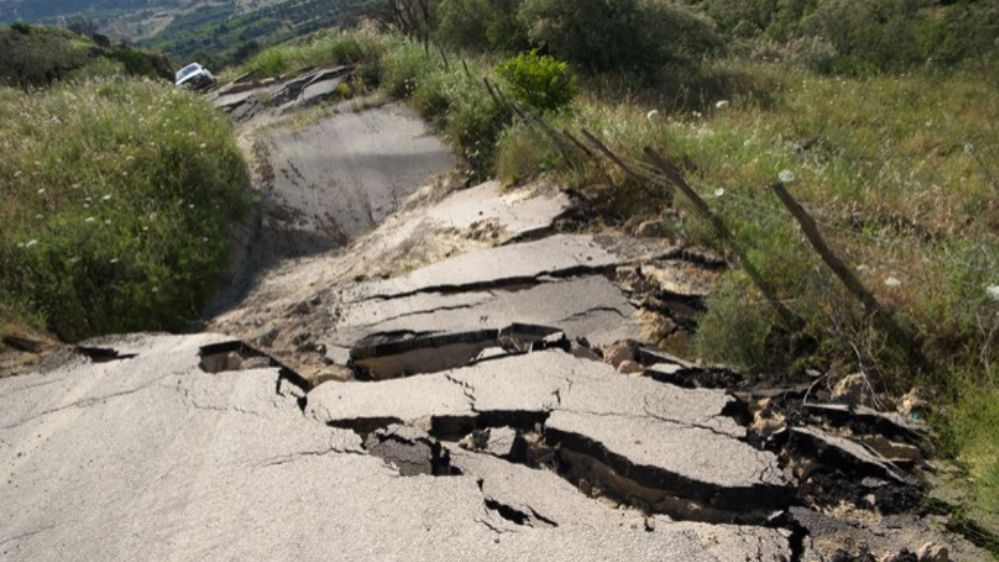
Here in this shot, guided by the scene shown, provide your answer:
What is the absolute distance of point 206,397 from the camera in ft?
14.7

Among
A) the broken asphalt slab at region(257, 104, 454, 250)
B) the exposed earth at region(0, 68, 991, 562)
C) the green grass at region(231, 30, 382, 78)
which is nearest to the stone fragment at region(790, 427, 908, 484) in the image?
the exposed earth at region(0, 68, 991, 562)

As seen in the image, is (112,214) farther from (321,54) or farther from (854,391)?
(321,54)

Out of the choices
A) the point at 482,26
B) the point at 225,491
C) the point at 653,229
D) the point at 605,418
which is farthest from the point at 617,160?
the point at 482,26

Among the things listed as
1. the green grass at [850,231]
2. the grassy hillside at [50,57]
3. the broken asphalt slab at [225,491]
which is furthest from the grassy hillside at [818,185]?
the grassy hillside at [50,57]

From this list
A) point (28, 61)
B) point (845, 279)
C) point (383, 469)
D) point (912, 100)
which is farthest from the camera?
point (28, 61)

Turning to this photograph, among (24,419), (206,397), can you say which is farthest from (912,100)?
(24,419)

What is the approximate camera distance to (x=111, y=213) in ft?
24.2

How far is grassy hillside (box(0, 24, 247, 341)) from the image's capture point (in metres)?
6.45

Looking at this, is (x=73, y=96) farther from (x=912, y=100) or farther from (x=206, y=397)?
(x=912, y=100)

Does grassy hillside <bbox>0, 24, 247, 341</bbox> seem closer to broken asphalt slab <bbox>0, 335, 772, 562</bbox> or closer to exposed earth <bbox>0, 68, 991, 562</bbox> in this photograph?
exposed earth <bbox>0, 68, 991, 562</bbox>

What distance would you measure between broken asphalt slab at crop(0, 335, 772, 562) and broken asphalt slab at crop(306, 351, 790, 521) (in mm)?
359

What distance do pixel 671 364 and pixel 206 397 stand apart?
2.72 metres

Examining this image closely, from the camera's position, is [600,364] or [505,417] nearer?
[505,417]

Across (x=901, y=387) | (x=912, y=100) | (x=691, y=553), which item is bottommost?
(x=912, y=100)
